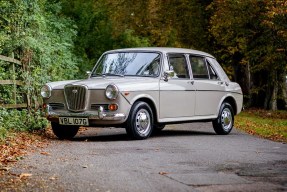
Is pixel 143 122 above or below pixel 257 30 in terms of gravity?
below

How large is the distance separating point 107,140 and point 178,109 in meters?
1.85

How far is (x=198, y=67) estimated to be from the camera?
1416 centimetres

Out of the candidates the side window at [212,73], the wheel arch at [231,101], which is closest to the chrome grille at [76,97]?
the side window at [212,73]

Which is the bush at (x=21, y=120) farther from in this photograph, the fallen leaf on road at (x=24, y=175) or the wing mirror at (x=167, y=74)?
the fallen leaf on road at (x=24, y=175)

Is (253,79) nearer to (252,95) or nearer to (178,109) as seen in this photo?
(252,95)

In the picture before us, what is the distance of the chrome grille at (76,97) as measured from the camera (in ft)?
38.8

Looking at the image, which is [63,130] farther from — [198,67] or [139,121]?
[198,67]

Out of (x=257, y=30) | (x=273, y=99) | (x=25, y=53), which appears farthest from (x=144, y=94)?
(x=273, y=99)

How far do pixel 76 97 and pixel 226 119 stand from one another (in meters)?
4.38

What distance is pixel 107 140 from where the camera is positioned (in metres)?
12.4

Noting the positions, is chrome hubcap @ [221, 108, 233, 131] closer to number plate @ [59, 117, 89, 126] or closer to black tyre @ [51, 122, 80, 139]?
black tyre @ [51, 122, 80, 139]

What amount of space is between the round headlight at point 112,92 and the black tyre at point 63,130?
151 cm

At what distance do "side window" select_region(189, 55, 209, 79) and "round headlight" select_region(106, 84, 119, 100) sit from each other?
2.92m

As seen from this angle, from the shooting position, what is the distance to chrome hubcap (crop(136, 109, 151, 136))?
12.0m
